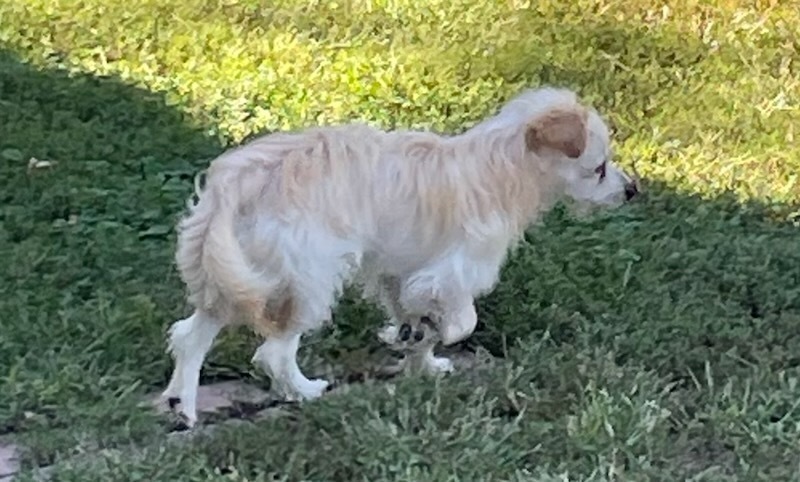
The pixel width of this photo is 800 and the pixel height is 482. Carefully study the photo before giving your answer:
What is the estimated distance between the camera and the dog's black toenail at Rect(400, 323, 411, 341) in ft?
16.4

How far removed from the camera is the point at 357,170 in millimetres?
4668

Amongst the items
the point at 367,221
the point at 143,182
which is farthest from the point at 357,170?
the point at 143,182

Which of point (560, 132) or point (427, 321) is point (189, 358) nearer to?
point (427, 321)

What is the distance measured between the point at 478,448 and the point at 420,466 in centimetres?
18

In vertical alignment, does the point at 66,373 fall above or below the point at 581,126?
below

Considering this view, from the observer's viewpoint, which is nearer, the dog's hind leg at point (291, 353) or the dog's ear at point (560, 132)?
the dog's hind leg at point (291, 353)

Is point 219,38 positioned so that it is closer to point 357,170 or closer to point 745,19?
point 745,19

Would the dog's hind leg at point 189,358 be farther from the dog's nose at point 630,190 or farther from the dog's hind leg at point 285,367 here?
the dog's nose at point 630,190

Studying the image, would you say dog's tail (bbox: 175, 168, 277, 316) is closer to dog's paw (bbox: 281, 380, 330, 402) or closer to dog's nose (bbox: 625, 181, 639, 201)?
dog's paw (bbox: 281, 380, 330, 402)

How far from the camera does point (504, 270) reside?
5730mm

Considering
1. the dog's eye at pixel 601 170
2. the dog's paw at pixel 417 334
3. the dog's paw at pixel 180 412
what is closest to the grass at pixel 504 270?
the dog's paw at pixel 180 412

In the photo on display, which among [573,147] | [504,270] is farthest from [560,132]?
[504,270]

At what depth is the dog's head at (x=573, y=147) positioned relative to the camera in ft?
15.8

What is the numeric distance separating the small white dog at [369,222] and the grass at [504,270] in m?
0.25
